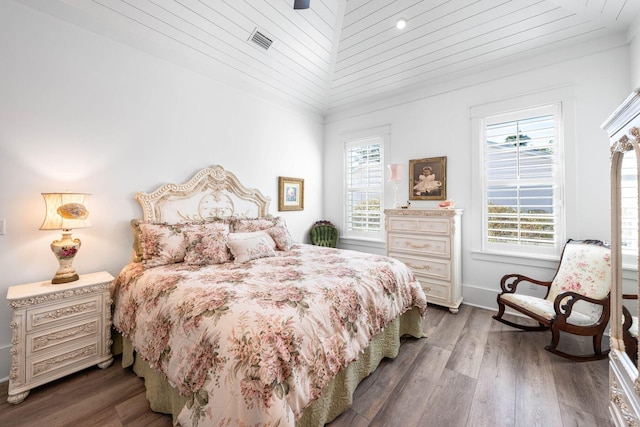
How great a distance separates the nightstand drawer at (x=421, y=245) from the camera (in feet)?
10.5

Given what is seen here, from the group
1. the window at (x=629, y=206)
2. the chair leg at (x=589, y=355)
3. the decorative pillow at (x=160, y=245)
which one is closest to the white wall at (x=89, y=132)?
the decorative pillow at (x=160, y=245)

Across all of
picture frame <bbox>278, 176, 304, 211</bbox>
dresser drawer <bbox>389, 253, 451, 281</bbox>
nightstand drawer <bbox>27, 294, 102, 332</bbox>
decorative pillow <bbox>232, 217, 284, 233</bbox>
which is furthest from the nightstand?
dresser drawer <bbox>389, 253, 451, 281</bbox>

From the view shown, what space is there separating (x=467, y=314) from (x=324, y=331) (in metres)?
2.42

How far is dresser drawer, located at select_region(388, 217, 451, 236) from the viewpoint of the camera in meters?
3.20

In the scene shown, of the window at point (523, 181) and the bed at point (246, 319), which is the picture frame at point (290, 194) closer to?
the bed at point (246, 319)

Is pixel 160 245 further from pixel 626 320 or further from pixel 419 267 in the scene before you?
pixel 626 320

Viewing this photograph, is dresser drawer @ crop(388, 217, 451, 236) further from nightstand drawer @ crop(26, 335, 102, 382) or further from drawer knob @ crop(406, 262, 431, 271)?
nightstand drawer @ crop(26, 335, 102, 382)

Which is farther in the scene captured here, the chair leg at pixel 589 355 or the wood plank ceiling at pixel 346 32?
the wood plank ceiling at pixel 346 32

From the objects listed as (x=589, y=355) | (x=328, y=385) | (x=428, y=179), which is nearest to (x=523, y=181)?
(x=428, y=179)

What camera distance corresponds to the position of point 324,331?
5.04ft

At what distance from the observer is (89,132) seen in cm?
243

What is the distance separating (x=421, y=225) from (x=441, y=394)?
75.9 inches

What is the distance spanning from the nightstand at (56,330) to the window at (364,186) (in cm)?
343

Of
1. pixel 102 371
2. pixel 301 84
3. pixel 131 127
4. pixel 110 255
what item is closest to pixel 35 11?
pixel 131 127
